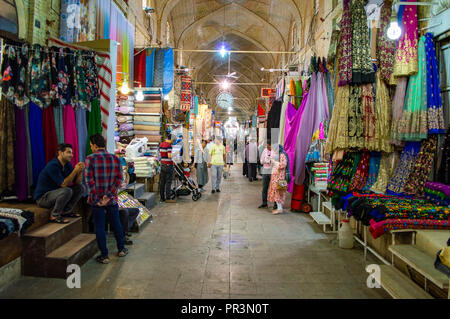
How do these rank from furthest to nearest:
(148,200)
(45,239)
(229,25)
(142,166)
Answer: (229,25) → (142,166) → (148,200) → (45,239)

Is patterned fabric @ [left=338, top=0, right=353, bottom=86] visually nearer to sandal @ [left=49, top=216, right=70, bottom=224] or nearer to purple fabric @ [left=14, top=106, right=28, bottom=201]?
sandal @ [left=49, top=216, right=70, bottom=224]

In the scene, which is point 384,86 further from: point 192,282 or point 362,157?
point 192,282

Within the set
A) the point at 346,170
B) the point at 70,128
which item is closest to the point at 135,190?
the point at 70,128

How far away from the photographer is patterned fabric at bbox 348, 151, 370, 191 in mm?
3715

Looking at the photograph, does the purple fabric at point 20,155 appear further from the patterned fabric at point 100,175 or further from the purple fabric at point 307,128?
the purple fabric at point 307,128

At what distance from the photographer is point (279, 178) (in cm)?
595


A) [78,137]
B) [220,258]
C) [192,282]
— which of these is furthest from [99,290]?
[78,137]

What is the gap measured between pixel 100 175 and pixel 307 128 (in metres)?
3.28

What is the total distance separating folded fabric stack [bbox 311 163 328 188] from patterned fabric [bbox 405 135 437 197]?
214cm

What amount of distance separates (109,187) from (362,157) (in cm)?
290

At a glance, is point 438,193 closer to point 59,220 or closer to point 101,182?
point 101,182

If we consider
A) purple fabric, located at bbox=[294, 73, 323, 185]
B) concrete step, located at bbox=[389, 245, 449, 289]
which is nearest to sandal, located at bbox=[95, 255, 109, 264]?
concrete step, located at bbox=[389, 245, 449, 289]

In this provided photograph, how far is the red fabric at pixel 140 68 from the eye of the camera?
845 centimetres

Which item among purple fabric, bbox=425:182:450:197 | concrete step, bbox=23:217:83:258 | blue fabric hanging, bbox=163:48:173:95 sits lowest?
concrete step, bbox=23:217:83:258
